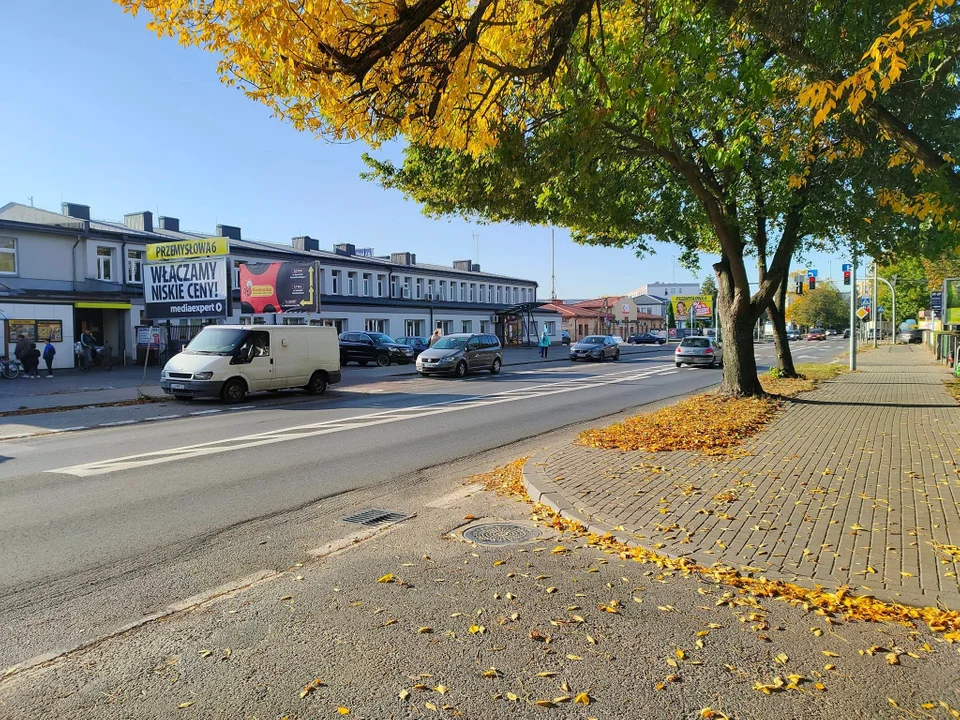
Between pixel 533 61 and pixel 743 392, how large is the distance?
11.1m

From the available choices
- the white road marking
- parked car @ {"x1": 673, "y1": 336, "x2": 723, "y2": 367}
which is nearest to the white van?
the white road marking

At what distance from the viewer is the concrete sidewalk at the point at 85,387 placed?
17.2 metres

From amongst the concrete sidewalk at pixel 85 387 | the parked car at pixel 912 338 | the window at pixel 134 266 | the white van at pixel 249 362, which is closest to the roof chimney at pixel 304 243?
the window at pixel 134 266

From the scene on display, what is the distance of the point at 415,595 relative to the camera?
4.46m

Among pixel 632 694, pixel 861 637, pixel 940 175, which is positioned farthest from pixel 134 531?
pixel 940 175

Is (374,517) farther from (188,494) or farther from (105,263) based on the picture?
(105,263)

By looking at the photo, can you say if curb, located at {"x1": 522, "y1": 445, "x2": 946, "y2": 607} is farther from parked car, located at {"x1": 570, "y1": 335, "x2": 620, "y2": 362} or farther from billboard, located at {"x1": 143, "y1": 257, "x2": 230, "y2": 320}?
parked car, located at {"x1": 570, "y1": 335, "x2": 620, "y2": 362}

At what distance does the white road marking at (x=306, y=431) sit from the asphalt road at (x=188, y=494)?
35 mm

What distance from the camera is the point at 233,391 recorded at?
57.3 feet

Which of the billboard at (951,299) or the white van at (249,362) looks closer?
the white van at (249,362)

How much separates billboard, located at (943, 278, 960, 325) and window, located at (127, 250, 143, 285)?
4169 centimetres

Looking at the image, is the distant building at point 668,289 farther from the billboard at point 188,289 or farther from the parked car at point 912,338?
the billboard at point 188,289

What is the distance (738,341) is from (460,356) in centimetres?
1238

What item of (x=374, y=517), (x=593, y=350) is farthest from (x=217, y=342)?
(x=593, y=350)
